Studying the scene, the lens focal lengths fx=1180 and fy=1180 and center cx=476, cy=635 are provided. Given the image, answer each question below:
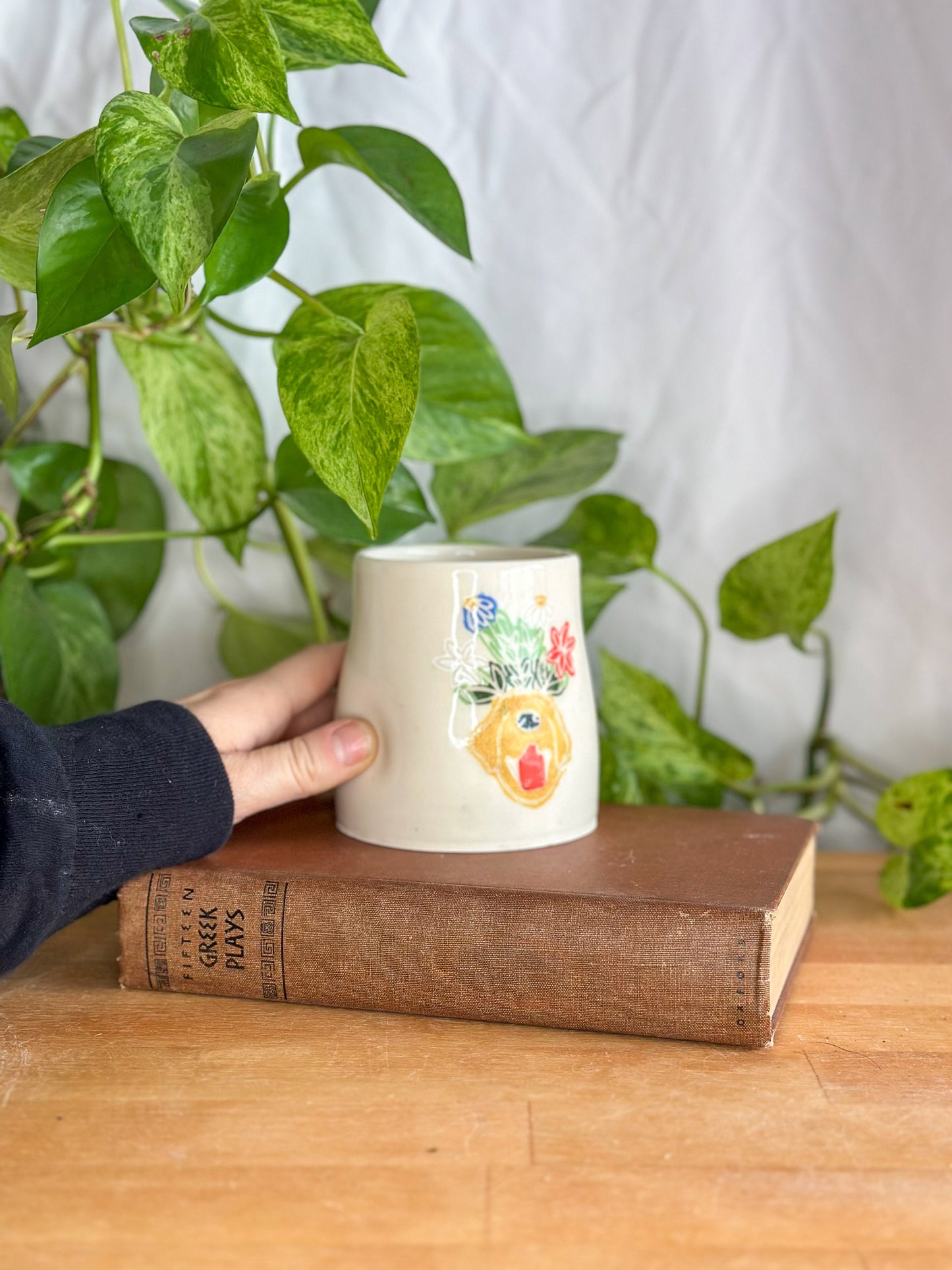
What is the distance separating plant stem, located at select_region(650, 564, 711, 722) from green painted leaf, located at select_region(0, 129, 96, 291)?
18.1 inches

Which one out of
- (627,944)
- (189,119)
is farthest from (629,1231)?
(189,119)

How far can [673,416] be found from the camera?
35.3 inches

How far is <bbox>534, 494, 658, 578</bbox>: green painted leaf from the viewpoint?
0.84 m

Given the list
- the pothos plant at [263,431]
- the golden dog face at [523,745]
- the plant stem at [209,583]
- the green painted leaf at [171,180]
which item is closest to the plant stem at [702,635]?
the pothos plant at [263,431]

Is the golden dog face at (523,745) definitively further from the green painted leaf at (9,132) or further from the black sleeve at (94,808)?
the green painted leaf at (9,132)

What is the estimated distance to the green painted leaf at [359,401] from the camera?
1.84 ft

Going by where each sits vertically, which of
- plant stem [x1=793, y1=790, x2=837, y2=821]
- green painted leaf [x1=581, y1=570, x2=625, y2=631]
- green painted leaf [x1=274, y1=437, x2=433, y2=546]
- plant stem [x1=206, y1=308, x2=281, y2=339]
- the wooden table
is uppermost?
plant stem [x1=206, y1=308, x2=281, y2=339]

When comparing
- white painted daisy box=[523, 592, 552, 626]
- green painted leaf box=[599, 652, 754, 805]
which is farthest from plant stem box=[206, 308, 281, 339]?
green painted leaf box=[599, 652, 754, 805]

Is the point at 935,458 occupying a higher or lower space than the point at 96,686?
higher

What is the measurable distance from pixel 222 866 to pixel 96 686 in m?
0.26

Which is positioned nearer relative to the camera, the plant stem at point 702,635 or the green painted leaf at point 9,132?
the green painted leaf at point 9,132

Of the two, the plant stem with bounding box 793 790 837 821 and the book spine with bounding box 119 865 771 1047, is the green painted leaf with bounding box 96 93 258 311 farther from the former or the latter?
the plant stem with bounding box 793 790 837 821

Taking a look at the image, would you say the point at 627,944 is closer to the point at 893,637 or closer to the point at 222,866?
→ the point at 222,866

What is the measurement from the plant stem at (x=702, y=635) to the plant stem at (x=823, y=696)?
8 centimetres
